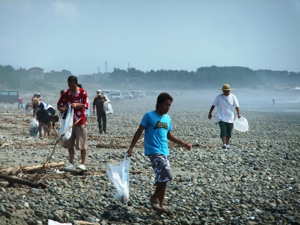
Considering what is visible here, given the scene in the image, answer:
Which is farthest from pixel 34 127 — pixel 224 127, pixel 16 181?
pixel 16 181

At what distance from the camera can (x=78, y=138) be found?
6688 mm

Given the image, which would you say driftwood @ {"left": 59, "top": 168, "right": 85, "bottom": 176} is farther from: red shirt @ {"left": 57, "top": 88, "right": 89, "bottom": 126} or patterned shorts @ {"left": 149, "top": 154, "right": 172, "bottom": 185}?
patterned shorts @ {"left": 149, "top": 154, "right": 172, "bottom": 185}

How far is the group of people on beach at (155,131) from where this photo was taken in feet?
15.5

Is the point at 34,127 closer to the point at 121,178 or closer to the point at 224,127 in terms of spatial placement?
the point at 224,127

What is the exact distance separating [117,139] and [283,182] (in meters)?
6.98

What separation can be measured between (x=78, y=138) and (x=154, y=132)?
233 cm

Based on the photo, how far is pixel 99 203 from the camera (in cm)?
523

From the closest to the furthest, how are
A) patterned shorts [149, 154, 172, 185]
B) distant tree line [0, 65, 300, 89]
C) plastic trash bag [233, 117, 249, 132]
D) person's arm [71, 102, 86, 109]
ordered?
1. patterned shorts [149, 154, 172, 185]
2. person's arm [71, 102, 86, 109]
3. plastic trash bag [233, 117, 249, 132]
4. distant tree line [0, 65, 300, 89]

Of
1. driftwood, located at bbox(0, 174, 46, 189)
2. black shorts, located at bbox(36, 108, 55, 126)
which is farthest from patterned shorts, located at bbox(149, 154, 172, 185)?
black shorts, located at bbox(36, 108, 55, 126)

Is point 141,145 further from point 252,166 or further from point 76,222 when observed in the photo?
point 76,222

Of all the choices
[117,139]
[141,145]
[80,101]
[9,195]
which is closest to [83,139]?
[80,101]

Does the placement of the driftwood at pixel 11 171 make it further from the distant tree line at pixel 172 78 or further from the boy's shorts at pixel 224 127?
the distant tree line at pixel 172 78

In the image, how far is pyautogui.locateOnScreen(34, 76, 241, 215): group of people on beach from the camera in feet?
15.5

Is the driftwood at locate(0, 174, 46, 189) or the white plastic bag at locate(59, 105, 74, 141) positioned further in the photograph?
the white plastic bag at locate(59, 105, 74, 141)
